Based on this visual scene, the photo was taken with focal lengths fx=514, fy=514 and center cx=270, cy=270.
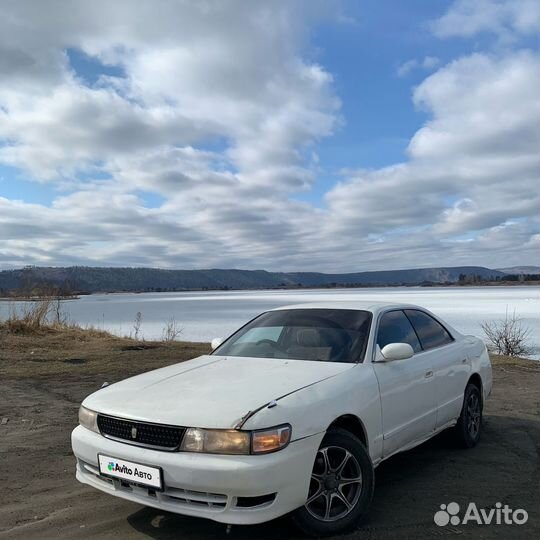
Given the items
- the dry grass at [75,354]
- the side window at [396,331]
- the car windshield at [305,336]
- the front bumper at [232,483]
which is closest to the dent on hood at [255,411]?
the front bumper at [232,483]

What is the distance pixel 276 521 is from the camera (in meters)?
3.31

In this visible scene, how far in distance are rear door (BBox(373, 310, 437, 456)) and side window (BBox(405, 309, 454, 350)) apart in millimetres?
127

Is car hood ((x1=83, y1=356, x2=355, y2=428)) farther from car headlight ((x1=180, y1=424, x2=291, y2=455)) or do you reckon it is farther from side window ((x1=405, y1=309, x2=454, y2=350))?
side window ((x1=405, y1=309, x2=454, y2=350))

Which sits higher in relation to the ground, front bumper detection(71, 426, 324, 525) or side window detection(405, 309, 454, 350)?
side window detection(405, 309, 454, 350)

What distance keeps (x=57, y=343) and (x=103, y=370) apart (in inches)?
180

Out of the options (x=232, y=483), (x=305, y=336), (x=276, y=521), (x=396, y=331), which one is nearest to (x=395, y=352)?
(x=396, y=331)

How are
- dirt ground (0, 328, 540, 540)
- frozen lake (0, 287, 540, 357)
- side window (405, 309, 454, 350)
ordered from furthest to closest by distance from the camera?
frozen lake (0, 287, 540, 357)
side window (405, 309, 454, 350)
dirt ground (0, 328, 540, 540)

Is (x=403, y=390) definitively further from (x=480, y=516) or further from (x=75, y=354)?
(x=75, y=354)

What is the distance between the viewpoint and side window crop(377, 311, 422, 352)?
13.9 feet

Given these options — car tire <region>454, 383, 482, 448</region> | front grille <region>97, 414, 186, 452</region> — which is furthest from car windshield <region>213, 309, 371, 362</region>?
car tire <region>454, 383, 482, 448</region>

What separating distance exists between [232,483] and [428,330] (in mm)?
2904

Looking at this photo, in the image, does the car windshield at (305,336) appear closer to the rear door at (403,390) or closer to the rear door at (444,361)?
the rear door at (403,390)

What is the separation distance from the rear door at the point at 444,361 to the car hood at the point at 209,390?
4.41ft

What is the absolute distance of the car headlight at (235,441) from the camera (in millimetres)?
2814
